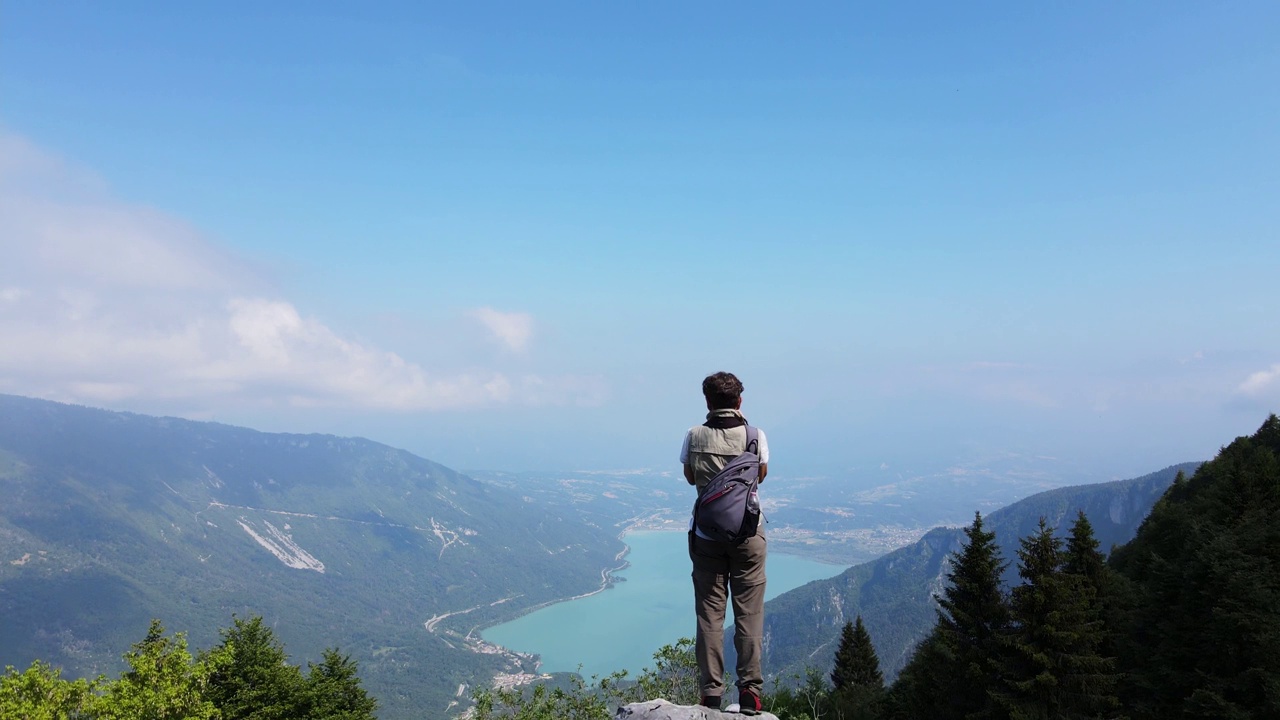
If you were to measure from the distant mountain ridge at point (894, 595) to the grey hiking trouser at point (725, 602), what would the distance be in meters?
157

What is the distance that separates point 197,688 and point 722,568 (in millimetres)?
30382

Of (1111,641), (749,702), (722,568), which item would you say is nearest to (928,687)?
(1111,641)

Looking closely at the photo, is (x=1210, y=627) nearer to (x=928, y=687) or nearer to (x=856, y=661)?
(x=928, y=687)

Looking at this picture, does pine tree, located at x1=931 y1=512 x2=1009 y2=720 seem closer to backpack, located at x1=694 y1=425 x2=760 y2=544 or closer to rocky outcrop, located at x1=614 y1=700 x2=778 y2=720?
rocky outcrop, located at x1=614 y1=700 x2=778 y2=720

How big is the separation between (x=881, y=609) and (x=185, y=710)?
179407mm

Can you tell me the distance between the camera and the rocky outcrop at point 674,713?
256 inches

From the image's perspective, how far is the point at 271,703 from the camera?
2855cm

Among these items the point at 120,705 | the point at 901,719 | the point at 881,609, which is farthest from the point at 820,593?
the point at 120,705

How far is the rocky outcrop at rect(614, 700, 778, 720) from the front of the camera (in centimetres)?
651

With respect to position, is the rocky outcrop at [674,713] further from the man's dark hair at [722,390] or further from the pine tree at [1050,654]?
the pine tree at [1050,654]

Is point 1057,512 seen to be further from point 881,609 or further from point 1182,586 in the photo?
point 1182,586

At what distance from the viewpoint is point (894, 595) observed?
18462cm

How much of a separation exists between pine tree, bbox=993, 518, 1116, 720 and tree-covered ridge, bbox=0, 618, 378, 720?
2621 cm

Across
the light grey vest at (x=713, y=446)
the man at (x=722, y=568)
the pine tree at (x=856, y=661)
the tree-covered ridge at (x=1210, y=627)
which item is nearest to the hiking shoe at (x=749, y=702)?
the man at (x=722, y=568)
